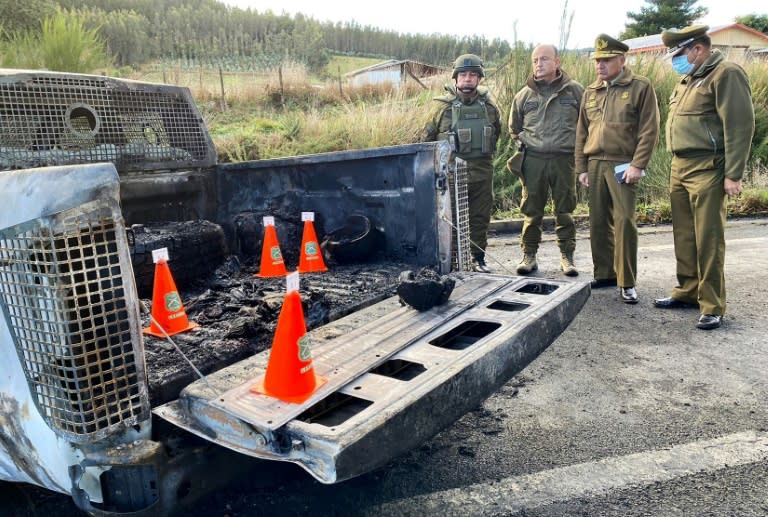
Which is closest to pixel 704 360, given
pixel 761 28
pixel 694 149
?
pixel 694 149

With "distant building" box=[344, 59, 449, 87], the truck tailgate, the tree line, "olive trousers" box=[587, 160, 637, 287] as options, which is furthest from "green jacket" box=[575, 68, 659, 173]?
the tree line

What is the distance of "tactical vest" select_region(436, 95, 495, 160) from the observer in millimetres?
5570

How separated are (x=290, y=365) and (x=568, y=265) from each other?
4.41 meters

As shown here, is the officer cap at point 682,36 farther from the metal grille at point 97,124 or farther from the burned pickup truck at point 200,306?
the metal grille at point 97,124

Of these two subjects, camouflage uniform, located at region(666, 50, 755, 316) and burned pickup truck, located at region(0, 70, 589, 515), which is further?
camouflage uniform, located at region(666, 50, 755, 316)

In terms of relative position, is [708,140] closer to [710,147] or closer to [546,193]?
[710,147]

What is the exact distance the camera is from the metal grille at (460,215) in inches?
121

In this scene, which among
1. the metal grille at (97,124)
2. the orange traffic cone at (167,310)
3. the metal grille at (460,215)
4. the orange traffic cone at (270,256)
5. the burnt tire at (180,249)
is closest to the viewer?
the orange traffic cone at (167,310)

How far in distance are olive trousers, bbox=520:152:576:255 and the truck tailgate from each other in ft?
9.83

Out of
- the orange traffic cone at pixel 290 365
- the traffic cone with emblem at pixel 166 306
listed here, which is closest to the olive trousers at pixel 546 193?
the traffic cone with emblem at pixel 166 306

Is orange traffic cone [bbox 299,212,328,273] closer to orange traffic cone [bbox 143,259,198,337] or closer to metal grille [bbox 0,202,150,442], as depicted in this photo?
orange traffic cone [bbox 143,259,198,337]

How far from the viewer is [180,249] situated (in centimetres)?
301

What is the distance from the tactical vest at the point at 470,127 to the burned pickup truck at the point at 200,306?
2.43 metres

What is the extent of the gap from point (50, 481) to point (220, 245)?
1749mm
